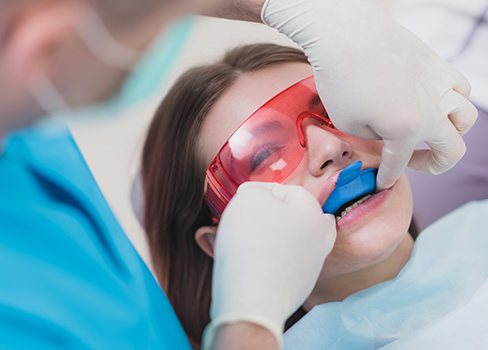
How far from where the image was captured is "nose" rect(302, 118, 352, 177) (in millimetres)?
1152

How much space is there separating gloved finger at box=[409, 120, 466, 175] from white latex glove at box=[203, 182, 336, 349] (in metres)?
0.28

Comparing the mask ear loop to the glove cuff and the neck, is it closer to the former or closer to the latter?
the glove cuff

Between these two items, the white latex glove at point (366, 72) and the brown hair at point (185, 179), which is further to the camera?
the brown hair at point (185, 179)

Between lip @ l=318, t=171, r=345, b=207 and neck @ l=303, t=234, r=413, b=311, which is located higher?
lip @ l=318, t=171, r=345, b=207

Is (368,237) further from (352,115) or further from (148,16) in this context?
(148,16)

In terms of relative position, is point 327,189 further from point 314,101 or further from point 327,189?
point 314,101

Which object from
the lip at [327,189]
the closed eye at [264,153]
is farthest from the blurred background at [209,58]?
the lip at [327,189]

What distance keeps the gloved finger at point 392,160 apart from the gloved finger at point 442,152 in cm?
7

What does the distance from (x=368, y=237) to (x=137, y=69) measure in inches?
25.7

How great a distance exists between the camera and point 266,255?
0.88m

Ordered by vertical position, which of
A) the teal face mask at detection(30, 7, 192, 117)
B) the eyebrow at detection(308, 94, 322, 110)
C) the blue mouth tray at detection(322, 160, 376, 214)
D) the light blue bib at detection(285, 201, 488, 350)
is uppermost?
the teal face mask at detection(30, 7, 192, 117)

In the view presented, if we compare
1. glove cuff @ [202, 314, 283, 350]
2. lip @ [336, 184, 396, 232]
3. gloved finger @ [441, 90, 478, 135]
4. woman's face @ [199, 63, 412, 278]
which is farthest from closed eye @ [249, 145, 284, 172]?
glove cuff @ [202, 314, 283, 350]

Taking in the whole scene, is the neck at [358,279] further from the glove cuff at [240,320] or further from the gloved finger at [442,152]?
the glove cuff at [240,320]

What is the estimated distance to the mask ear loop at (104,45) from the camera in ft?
1.80
